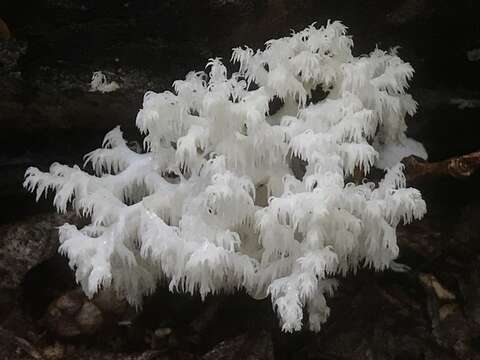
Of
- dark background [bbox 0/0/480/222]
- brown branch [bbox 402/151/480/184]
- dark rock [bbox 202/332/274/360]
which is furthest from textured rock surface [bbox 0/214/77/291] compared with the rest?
brown branch [bbox 402/151/480/184]

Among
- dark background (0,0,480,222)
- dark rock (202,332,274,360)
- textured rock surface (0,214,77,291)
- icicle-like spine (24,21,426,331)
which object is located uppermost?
dark background (0,0,480,222)

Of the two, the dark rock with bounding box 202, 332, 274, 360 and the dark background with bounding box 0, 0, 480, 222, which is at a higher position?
the dark background with bounding box 0, 0, 480, 222

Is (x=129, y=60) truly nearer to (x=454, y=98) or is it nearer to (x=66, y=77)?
(x=66, y=77)

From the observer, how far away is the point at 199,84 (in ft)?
11.4

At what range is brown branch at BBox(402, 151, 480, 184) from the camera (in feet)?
11.6

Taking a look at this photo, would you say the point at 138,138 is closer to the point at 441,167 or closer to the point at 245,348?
the point at 245,348

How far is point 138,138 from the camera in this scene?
4523 millimetres

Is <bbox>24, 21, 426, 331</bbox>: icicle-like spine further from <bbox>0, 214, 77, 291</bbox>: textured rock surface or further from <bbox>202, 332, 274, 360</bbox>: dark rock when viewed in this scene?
<bbox>0, 214, 77, 291</bbox>: textured rock surface

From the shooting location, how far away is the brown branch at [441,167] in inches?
140

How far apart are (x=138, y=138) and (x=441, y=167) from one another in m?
2.32

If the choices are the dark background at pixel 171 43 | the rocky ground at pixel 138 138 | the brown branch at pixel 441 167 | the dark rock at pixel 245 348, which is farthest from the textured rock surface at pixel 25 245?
the brown branch at pixel 441 167

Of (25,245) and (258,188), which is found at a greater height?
(258,188)

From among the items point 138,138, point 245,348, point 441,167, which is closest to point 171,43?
point 138,138

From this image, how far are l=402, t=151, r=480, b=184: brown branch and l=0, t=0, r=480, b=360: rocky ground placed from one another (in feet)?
0.90
